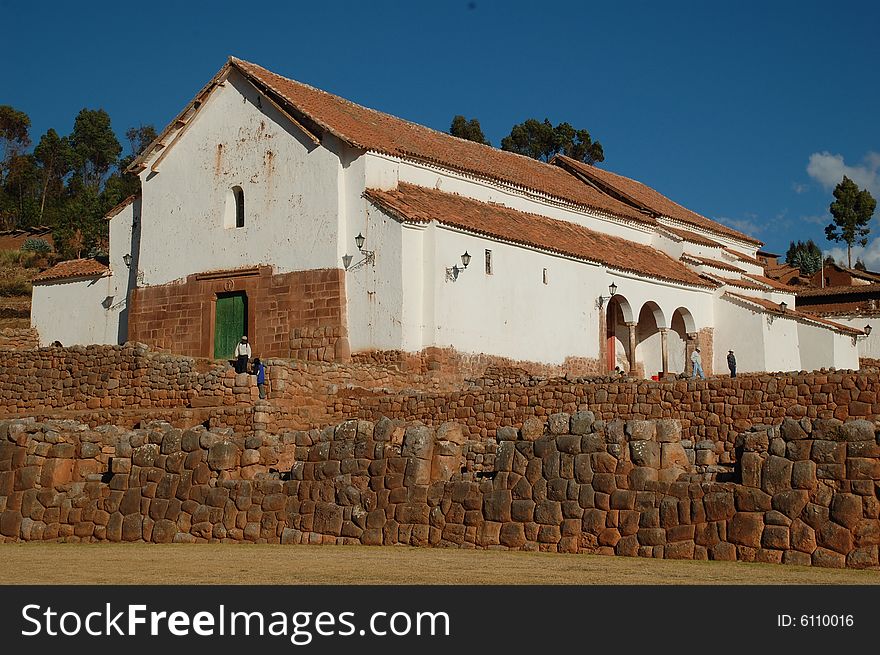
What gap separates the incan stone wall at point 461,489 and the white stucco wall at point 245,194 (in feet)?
42.6

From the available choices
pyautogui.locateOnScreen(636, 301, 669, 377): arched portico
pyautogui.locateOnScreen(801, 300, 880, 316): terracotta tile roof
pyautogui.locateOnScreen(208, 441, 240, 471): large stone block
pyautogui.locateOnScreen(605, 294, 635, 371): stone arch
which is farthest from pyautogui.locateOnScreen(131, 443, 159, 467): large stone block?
pyautogui.locateOnScreen(801, 300, 880, 316): terracotta tile roof

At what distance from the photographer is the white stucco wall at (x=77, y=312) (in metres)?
36.6

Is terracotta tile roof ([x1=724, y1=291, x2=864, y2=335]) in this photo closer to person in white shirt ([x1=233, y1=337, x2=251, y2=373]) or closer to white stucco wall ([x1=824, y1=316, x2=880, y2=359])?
white stucco wall ([x1=824, y1=316, x2=880, y2=359])

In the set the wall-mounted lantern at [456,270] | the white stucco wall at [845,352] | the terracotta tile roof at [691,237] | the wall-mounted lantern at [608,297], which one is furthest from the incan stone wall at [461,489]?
the terracotta tile roof at [691,237]

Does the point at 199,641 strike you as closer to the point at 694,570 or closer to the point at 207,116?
the point at 694,570

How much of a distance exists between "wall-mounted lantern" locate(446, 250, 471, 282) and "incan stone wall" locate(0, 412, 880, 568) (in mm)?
12065

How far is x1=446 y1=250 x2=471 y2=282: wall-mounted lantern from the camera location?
1197 inches

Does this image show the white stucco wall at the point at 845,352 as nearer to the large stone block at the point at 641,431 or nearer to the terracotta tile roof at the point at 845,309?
the terracotta tile roof at the point at 845,309

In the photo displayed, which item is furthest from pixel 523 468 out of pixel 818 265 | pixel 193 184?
pixel 818 265

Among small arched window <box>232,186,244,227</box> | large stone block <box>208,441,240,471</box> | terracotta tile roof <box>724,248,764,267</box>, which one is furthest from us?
terracotta tile roof <box>724,248,764,267</box>

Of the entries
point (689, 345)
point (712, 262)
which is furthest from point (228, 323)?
point (712, 262)

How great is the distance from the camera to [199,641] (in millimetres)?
8359

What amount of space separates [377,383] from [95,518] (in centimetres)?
1141

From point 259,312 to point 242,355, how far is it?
10.9ft
